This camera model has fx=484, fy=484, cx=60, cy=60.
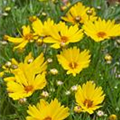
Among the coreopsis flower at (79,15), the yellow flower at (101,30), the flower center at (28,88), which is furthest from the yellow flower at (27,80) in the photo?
the coreopsis flower at (79,15)

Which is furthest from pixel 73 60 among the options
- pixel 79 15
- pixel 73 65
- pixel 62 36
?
pixel 79 15

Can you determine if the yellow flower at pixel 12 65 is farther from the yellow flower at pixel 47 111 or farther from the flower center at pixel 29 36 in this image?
the yellow flower at pixel 47 111

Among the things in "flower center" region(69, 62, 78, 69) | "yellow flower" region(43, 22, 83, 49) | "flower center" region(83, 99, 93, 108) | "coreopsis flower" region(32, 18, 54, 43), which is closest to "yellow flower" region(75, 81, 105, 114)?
"flower center" region(83, 99, 93, 108)

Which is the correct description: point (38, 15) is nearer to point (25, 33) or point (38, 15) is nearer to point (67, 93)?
point (25, 33)

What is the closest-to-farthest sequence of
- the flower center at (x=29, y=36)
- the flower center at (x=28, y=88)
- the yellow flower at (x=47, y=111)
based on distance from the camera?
the yellow flower at (x=47, y=111) < the flower center at (x=28, y=88) < the flower center at (x=29, y=36)

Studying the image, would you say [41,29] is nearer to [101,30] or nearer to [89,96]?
[101,30]

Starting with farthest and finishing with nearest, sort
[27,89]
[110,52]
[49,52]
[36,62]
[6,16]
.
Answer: [6,16] < [110,52] < [49,52] < [36,62] < [27,89]

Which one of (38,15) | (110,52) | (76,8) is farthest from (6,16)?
(110,52)
